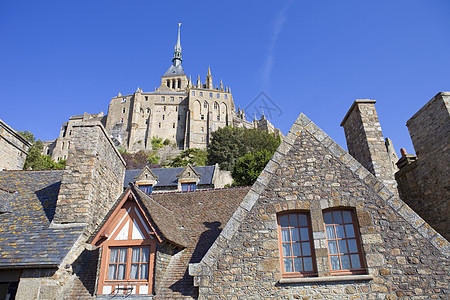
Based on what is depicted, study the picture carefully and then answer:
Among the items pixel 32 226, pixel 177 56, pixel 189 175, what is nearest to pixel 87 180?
pixel 32 226

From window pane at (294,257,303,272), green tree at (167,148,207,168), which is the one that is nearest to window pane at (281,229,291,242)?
window pane at (294,257,303,272)

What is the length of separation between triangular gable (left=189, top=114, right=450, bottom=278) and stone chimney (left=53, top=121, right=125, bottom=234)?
404cm

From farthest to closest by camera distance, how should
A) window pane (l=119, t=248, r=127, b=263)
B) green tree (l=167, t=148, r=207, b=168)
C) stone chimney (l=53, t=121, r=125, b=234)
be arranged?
green tree (l=167, t=148, r=207, b=168) → stone chimney (l=53, t=121, r=125, b=234) → window pane (l=119, t=248, r=127, b=263)

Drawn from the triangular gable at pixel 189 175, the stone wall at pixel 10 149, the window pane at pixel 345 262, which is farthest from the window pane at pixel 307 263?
the triangular gable at pixel 189 175

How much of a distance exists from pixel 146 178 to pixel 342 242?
17.7 meters

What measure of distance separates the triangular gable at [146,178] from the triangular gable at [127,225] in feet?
47.0

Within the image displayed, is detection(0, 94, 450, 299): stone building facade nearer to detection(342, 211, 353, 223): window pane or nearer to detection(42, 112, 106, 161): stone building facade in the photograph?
detection(342, 211, 353, 223): window pane

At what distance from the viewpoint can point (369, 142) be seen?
7590 mm

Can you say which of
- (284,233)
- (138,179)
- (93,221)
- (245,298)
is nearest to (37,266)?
(93,221)

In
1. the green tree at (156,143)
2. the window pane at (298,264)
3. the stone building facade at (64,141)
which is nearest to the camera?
the window pane at (298,264)

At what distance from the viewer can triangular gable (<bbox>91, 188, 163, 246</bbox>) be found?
7.25m

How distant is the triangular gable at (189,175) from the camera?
71.2 feet

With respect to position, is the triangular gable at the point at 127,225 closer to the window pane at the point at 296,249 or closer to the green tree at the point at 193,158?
the window pane at the point at 296,249

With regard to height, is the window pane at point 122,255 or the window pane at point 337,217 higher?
the window pane at point 337,217
